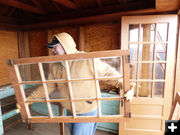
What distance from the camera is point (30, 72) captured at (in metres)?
0.93

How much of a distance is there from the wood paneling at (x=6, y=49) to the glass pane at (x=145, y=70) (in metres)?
2.50

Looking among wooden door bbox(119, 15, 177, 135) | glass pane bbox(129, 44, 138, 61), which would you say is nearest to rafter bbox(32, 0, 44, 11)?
wooden door bbox(119, 15, 177, 135)

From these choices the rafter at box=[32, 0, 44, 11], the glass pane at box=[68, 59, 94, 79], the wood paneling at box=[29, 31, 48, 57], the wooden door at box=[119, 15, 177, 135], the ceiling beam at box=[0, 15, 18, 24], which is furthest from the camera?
the wood paneling at box=[29, 31, 48, 57]

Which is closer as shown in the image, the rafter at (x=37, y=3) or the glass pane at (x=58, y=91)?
the glass pane at (x=58, y=91)

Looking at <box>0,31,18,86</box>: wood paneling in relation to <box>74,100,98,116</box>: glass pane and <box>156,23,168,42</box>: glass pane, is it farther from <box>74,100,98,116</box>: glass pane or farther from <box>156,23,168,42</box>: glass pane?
<box>156,23,168,42</box>: glass pane

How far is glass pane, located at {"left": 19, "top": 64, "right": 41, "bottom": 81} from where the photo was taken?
89 cm

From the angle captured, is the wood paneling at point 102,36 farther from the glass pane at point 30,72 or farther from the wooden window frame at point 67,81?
the glass pane at point 30,72

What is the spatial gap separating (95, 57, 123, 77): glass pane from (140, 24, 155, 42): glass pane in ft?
3.82

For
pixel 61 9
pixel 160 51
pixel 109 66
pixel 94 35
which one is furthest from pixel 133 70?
pixel 61 9

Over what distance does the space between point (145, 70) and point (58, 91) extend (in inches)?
54.6

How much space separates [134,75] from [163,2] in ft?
3.21

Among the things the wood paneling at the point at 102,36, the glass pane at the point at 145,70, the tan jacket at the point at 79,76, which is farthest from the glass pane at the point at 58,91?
the wood paneling at the point at 102,36

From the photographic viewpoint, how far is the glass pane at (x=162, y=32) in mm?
1775

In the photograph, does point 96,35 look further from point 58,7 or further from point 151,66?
point 151,66
